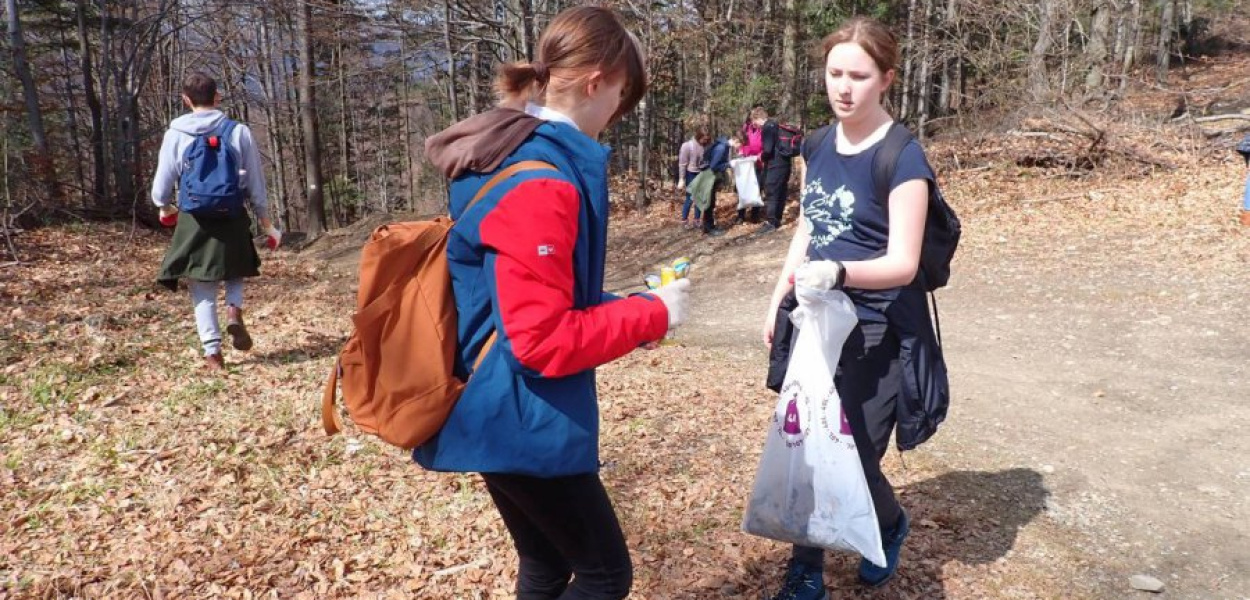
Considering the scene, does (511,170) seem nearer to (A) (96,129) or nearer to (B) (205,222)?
(B) (205,222)

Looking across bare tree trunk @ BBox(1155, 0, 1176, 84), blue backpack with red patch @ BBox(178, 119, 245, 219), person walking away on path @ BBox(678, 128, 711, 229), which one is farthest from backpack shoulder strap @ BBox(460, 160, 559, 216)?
bare tree trunk @ BBox(1155, 0, 1176, 84)

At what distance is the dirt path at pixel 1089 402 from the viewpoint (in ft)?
10.4

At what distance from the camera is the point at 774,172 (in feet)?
40.9

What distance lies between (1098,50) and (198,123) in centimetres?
1438

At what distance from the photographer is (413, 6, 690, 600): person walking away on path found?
1.53m

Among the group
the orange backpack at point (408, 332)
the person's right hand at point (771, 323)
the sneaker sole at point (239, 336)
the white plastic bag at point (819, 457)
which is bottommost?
the sneaker sole at point (239, 336)

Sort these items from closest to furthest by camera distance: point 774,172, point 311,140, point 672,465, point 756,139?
1. point 672,465
2. point 774,172
3. point 756,139
4. point 311,140

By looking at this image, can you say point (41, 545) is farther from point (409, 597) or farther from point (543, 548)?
point (543, 548)

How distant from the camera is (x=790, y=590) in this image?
264 cm

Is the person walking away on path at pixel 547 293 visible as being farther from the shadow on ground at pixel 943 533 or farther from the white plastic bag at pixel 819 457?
the shadow on ground at pixel 943 533

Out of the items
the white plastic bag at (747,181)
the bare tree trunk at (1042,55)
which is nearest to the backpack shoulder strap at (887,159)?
the white plastic bag at (747,181)

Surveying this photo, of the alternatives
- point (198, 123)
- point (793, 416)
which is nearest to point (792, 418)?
point (793, 416)

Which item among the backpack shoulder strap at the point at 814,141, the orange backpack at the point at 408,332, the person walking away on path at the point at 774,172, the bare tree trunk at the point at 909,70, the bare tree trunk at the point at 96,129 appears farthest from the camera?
the bare tree trunk at the point at 909,70

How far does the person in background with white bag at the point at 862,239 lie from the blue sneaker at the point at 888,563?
28 millimetres
